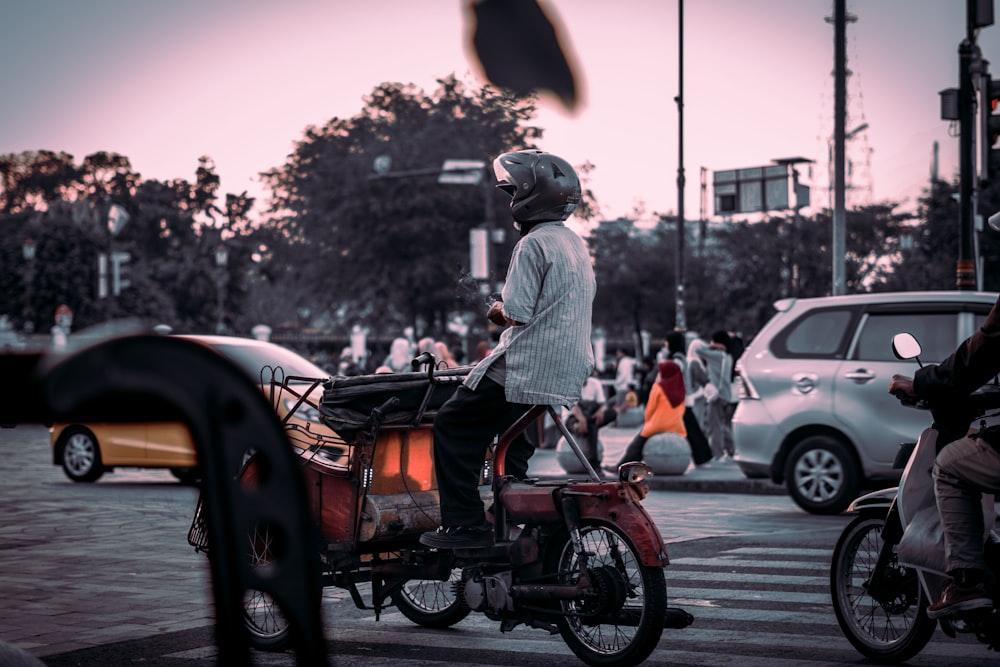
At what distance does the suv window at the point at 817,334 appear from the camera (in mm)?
12688

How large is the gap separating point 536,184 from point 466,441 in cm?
111

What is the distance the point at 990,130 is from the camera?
48.3ft

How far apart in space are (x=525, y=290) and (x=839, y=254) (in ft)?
53.7

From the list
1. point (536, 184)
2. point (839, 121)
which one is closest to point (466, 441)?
point (536, 184)

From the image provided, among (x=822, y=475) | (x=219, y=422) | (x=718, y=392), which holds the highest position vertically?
(x=219, y=422)

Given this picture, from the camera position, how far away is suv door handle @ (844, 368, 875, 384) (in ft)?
40.7

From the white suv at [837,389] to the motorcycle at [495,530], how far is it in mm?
6477

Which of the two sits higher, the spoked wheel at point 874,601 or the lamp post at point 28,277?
the lamp post at point 28,277

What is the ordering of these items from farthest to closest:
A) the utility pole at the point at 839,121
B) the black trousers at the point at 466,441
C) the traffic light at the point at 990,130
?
1. the utility pole at the point at 839,121
2. the traffic light at the point at 990,130
3. the black trousers at the point at 466,441

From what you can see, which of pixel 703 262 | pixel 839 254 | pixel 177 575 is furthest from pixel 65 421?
pixel 703 262

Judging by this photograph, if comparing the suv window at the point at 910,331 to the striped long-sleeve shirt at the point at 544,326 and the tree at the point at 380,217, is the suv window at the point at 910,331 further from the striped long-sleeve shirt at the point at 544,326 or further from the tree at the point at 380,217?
the tree at the point at 380,217

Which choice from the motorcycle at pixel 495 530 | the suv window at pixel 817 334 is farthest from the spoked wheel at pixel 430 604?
the suv window at pixel 817 334

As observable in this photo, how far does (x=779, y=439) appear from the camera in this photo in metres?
12.8

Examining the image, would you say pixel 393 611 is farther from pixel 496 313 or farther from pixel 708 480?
pixel 708 480
